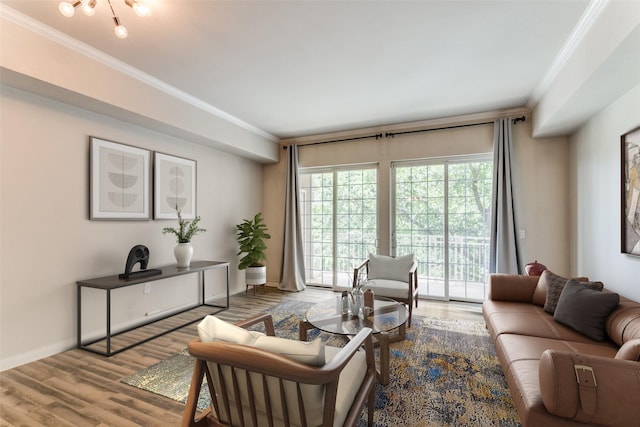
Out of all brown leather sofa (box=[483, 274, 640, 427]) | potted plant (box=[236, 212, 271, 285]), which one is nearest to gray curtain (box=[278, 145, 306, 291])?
potted plant (box=[236, 212, 271, 285])

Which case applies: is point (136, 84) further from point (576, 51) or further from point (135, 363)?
point (576, 51)

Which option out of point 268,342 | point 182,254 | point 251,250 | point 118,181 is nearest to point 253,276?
point 251,250

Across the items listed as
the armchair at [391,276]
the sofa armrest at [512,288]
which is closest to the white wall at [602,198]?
the sofa armrest at [512,288]

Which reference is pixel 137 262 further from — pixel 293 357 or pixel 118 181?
pixel 293 357

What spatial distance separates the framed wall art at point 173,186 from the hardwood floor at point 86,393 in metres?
1.64

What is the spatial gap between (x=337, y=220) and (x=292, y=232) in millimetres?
855

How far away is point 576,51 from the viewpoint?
96.2 inches

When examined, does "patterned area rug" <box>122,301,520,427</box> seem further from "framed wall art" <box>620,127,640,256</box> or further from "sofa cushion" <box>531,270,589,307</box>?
"framed wall art" <box>620,127,640,256</box>

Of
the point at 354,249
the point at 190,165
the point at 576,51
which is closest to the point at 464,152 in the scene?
the point at 576,51

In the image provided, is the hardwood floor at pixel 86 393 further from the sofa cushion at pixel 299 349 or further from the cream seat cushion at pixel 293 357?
the sofa cushion at pixel 299 349

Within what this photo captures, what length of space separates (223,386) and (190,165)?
139 inches

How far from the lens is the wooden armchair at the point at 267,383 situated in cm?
109

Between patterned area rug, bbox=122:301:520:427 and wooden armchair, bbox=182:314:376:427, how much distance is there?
29.3 inches

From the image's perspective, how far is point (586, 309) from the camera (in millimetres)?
2170
